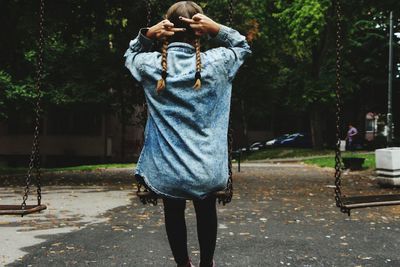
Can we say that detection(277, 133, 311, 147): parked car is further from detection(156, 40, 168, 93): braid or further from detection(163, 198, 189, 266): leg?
detection(156, 40, 168, 93): braid

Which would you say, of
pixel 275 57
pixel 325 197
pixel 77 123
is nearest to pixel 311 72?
pixel 275 57

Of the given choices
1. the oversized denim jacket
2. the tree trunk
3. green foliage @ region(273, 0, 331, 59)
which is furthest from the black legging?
the tree trunk

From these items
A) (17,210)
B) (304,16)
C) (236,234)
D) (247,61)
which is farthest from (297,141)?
(17,210)

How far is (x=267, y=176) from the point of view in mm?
20141

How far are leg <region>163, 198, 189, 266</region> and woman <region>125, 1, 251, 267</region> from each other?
58 mm

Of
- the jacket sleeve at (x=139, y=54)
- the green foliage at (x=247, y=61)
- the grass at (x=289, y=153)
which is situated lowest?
the grass at (x=289, y=153)

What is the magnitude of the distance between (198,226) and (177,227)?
0.13 m

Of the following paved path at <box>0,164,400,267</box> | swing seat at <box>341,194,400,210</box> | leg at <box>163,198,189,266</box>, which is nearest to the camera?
leg at <box>163,198,189,266</box>

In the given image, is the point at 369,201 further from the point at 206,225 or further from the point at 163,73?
the point at 163,73

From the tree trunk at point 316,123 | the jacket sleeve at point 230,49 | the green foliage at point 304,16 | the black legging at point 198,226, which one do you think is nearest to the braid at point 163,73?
the jacket sleeve at point 230,49

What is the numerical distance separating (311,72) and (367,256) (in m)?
30.5

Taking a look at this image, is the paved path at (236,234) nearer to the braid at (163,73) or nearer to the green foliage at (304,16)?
the braid at (163,73)

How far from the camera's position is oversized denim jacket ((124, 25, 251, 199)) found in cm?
322

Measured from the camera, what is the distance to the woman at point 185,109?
127 inches
